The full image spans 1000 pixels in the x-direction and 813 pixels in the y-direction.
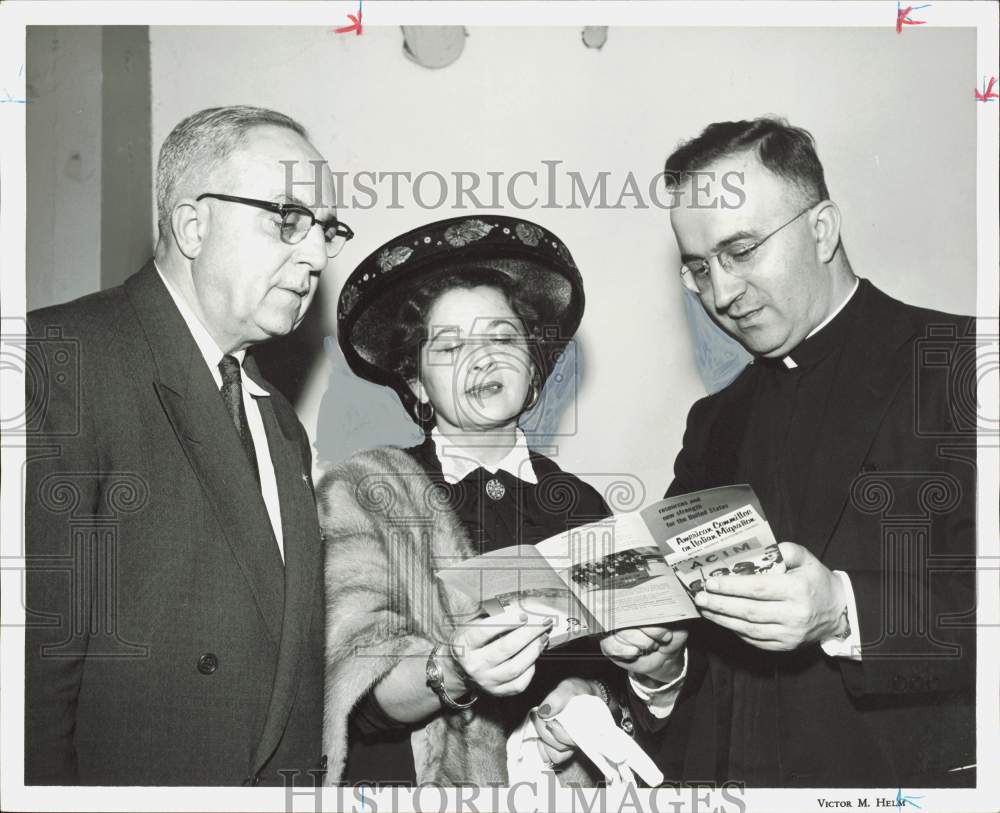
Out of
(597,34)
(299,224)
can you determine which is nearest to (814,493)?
(597,34)

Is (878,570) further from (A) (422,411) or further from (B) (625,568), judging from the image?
(A) (422,411)

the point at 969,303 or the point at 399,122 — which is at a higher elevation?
the point at 399,122

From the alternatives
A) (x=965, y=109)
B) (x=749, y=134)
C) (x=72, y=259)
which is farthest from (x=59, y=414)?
(x=965, y=109)

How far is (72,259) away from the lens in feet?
8.47

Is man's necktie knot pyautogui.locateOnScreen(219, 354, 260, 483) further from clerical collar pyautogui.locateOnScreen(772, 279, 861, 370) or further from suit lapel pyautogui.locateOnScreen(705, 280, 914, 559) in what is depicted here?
clerical collar pyautogui.locateOnScreen(772, 279, 861, 370)

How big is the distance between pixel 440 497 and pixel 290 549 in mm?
369

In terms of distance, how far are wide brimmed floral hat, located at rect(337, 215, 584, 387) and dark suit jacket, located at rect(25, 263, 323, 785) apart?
35 cm

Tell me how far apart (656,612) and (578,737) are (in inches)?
13.8

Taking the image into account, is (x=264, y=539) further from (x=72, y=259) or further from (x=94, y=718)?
(x=72, y=259)

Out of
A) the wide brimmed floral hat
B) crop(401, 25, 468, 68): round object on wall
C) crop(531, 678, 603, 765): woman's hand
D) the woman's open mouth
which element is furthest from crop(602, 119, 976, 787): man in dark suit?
crop(401, 25, 468, 68): round object on wall

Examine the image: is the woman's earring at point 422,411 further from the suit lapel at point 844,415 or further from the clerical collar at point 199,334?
the suit lapel at point 844,415

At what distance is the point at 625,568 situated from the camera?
8.09 feet

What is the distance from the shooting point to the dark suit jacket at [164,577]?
2420 mm

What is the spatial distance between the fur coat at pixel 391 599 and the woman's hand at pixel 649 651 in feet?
0.97
